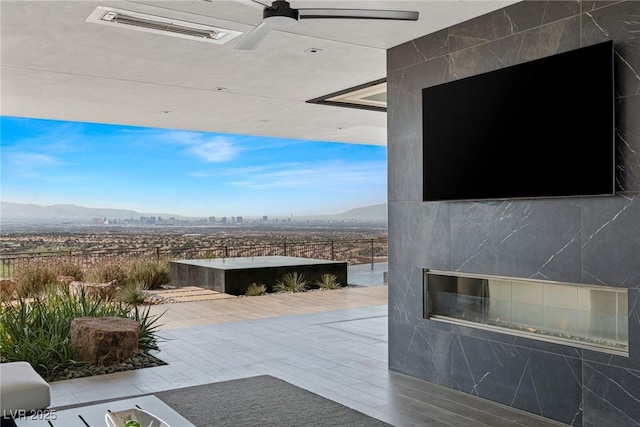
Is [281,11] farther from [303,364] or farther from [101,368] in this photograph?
[101,368]

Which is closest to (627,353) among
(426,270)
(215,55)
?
(426,270)

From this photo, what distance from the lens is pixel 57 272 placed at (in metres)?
11.2

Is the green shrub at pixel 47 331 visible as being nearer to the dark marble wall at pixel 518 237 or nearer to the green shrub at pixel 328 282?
the dark marble wall at pixel 518 237

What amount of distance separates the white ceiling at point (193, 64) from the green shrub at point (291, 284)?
11.3 ft

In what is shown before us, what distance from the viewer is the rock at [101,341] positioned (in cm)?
547

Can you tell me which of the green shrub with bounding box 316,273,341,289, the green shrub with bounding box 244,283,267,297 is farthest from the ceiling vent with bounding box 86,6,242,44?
the green shrub with bounding box 316,273,341,289

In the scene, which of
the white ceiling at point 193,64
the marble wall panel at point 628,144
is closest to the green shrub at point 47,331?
the white ceiling at point 193,64

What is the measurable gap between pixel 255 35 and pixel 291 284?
8273mm

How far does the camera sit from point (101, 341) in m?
5.47

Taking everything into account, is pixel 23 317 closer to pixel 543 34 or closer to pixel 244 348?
pixel 244 348

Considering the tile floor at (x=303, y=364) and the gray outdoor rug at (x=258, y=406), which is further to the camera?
the tile floor at (x=303, y=364)

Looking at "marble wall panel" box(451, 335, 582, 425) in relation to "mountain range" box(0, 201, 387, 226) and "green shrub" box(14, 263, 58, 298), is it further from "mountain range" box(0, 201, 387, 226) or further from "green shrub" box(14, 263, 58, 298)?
"mountain range" box(0, 201, 387, 226)

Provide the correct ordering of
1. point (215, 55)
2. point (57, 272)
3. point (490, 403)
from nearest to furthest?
point (490, 403) → point (215, 55) → point (57, 272)

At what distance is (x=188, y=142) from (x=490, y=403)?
16.8 m
